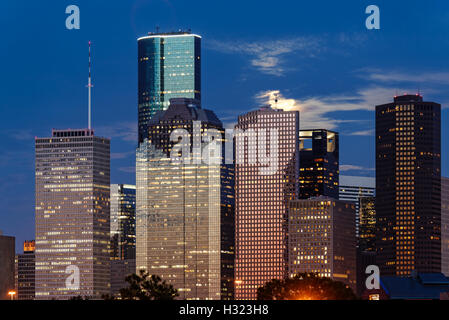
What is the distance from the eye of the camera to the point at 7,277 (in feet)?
656

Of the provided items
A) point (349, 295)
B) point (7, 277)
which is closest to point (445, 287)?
point (349, 295)
